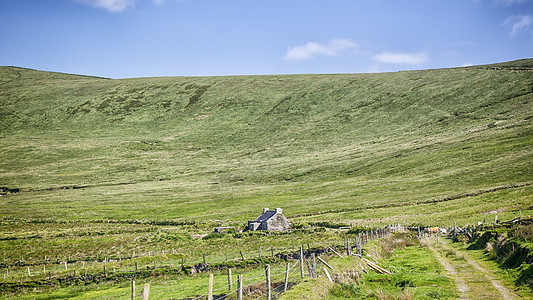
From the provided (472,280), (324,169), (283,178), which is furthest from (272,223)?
(324,169)

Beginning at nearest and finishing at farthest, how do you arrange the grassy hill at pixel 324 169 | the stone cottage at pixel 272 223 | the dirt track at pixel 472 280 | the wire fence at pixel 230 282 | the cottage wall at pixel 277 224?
the dirt track at pixel 472 280
the wire fence at pixel 230 282
the cottage wall at pixel 277 224
the stone cottage at pixel 272 223
the grassy hill at pixel 324 169

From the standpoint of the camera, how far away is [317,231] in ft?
205

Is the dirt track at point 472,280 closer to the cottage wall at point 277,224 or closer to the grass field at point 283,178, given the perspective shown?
the grass field at point 283,178

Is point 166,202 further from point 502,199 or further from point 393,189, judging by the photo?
point 502,199

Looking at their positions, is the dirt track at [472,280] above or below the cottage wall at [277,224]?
above

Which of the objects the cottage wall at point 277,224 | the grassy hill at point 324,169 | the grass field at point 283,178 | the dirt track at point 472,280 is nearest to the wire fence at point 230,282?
the dirt track at point 472,280

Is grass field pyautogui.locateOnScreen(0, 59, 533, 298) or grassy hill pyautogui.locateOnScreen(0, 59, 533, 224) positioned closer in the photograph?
grass field pyautogui.locateOnScreen(0, 59, 533, 298)

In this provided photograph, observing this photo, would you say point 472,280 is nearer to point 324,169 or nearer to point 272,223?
point 272,223

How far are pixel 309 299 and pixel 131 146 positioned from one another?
626 feet

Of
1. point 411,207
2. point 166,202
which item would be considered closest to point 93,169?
point 166,202

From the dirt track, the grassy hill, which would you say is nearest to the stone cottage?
the grassy hill

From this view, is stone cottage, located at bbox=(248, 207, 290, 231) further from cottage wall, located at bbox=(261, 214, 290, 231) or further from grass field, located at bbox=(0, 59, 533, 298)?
grass field, located at bbox=(0, 59, 533, 298)

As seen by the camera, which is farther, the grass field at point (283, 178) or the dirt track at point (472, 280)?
the grass field at point (283, 178)

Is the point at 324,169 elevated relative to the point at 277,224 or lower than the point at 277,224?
elevated
